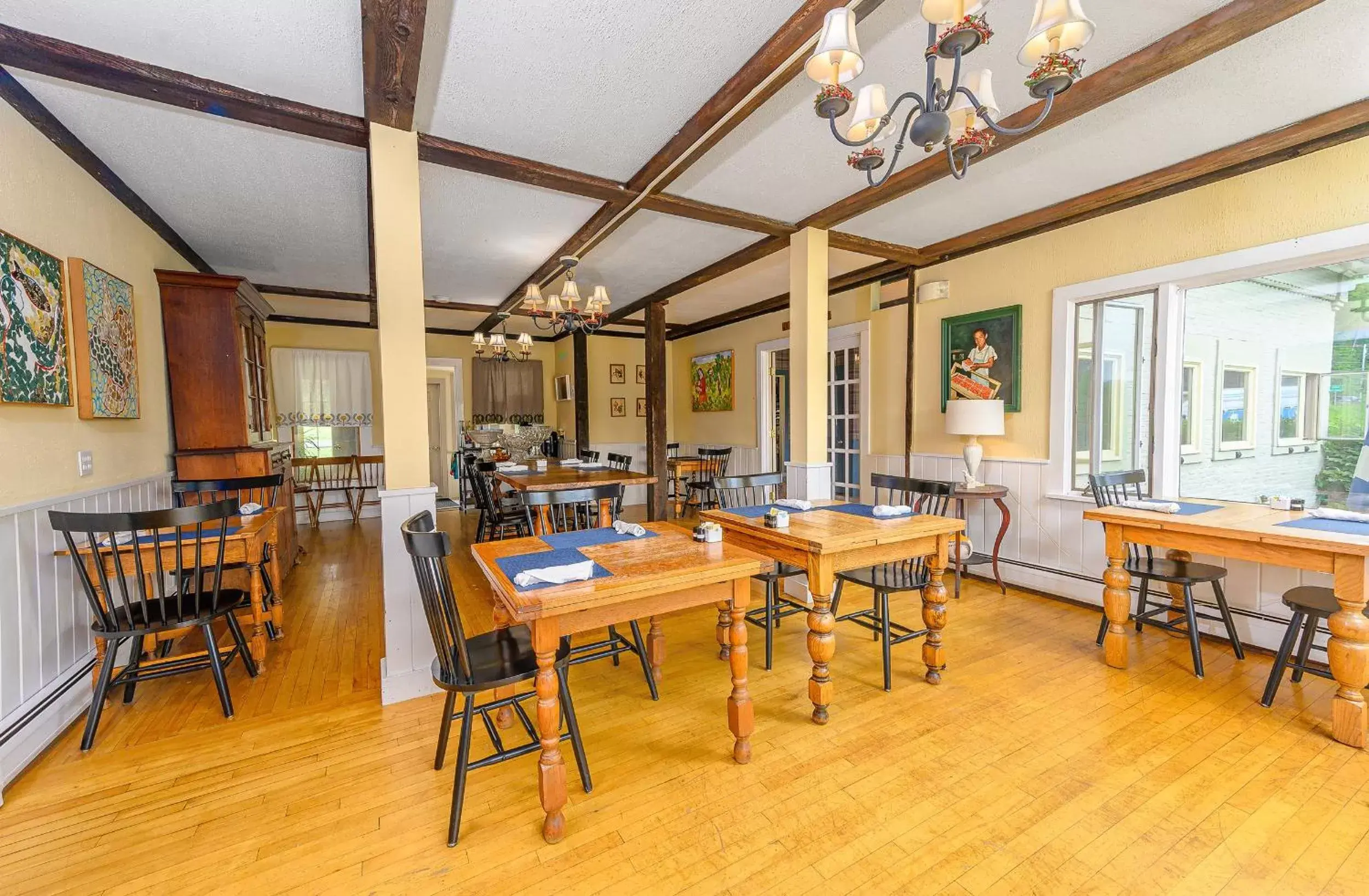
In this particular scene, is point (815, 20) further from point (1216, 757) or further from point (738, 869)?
point (1216, 757)

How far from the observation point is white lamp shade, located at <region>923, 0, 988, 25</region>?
1.35 m

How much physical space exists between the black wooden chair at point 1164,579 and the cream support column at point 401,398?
3.33 metres

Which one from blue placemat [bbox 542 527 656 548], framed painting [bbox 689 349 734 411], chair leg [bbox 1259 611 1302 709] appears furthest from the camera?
framed painting [bbox 689 349 734 411]

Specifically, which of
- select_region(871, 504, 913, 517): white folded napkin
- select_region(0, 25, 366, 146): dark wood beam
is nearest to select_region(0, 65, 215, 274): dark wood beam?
select_region(0, 25, 366, 146): dark wood beam

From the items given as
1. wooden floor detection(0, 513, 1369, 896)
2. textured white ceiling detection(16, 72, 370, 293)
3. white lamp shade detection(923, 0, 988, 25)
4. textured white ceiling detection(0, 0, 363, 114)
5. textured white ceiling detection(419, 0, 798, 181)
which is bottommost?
wooden floor detection(0, 513, 1369, 896)

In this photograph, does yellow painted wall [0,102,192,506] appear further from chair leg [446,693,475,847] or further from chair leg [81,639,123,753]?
chair leg [446,693,475,847]

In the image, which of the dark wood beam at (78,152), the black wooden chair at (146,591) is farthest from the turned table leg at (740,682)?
Answer: the dark wood beam at (78,152)

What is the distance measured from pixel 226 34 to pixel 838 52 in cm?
198

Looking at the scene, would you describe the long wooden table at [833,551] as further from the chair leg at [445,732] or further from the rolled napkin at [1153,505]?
the chair leg at [445,732]

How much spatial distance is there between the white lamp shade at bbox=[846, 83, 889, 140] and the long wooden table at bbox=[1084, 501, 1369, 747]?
2216 millimetres

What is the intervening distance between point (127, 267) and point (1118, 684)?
5.55 m

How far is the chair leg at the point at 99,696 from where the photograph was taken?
2033mm

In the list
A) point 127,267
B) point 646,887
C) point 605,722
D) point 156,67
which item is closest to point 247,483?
point 127,267

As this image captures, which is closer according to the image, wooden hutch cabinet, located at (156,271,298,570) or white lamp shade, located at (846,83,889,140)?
white lamp shade, located at (846,83,889,140)
